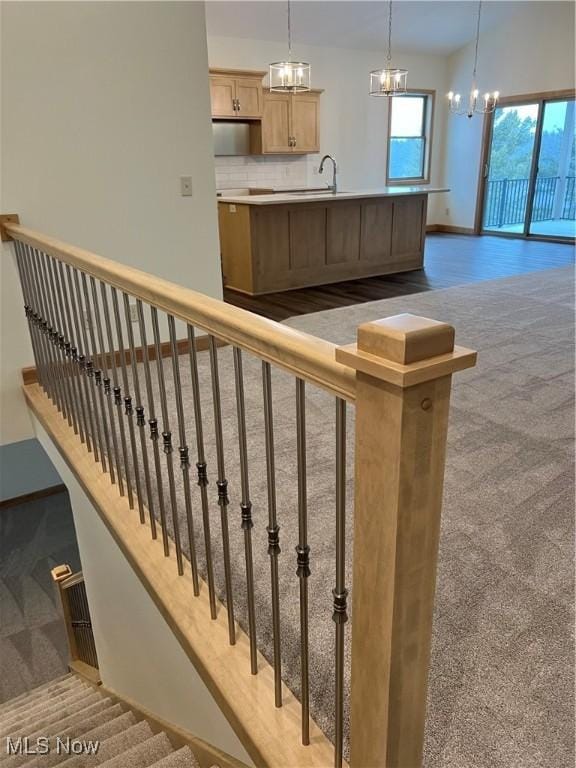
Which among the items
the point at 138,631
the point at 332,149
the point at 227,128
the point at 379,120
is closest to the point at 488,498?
the point at 138,631

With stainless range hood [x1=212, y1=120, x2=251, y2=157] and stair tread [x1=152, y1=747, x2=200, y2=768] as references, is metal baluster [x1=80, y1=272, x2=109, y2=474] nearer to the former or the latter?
stair tread [x1=152, y1=747, x2=200, y2=768]

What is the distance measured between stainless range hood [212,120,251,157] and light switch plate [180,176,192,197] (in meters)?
4.80

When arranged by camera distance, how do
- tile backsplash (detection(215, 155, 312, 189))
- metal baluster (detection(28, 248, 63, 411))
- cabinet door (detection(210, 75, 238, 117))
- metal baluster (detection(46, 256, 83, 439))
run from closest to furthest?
metal baluster (detection(46, 256, 83, 439)) < metal baluster (detection(28, 248, 63, 411)) < cabinet door (detection(210, 75, 238, 117)) < tile backsplash (detection(215, 155, 312, 189))

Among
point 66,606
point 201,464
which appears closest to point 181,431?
point 201,464

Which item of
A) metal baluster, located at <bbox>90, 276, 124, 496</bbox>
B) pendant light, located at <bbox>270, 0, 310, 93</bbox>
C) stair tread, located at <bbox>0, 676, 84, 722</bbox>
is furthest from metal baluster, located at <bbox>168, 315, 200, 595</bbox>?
pendant light, located at <bbox>270, 0, 310, 93</bbox>

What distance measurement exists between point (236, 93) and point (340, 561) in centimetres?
779

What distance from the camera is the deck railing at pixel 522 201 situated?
29.1 feet

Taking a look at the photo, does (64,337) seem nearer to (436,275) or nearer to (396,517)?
(396,517)

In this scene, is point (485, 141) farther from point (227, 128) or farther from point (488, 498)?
point (488, 498)

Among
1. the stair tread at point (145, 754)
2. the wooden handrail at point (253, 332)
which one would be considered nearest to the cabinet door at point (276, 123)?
the wooden handrail at point (253, 332)

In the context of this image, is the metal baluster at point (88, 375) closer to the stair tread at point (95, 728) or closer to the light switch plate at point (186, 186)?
the stair tread at point (95, 728)

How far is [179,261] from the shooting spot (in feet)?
11.6

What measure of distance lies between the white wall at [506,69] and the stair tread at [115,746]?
922cm

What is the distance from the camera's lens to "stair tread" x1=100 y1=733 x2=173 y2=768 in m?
1.79
